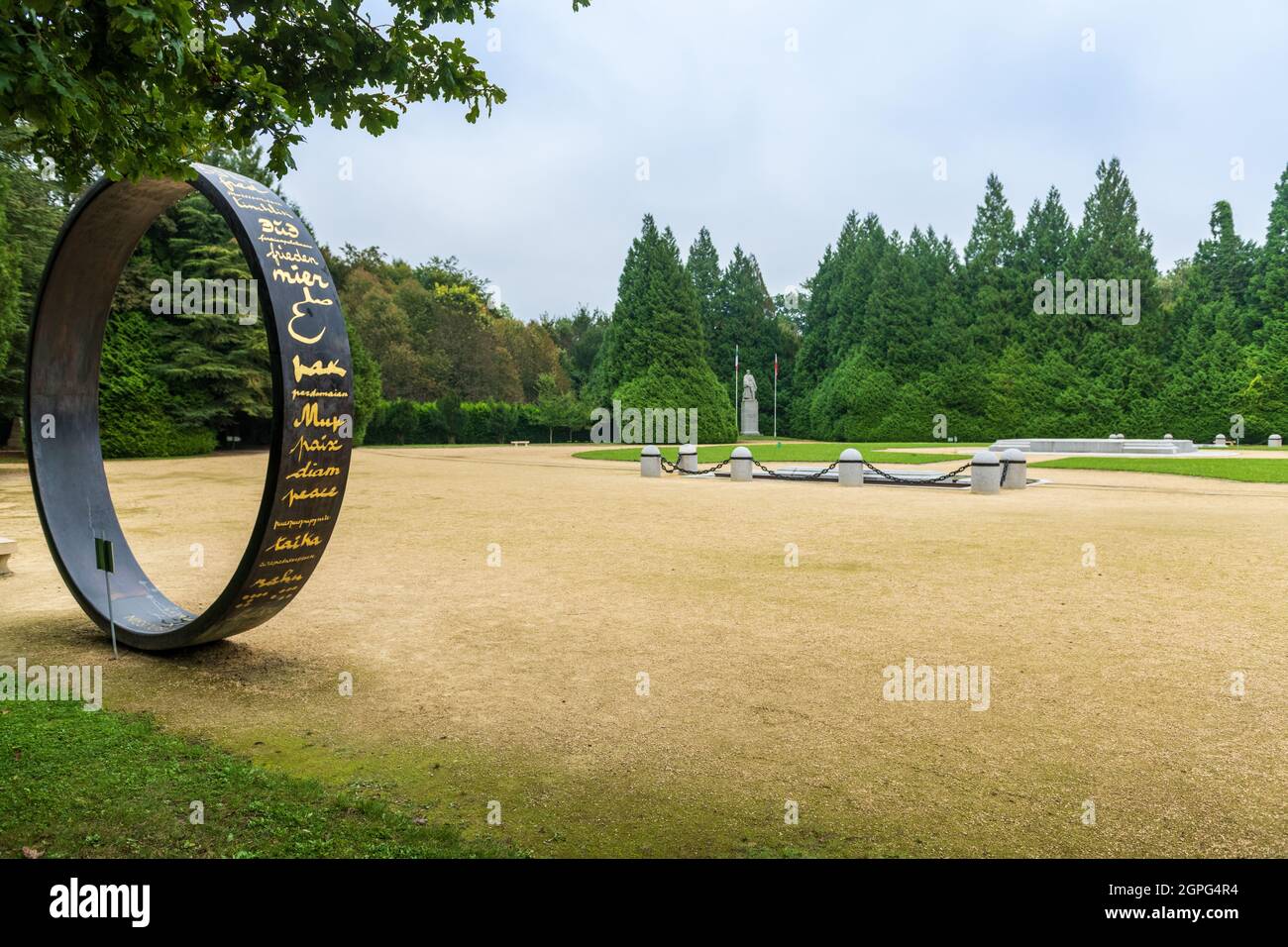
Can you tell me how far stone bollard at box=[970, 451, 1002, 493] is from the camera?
17.7m

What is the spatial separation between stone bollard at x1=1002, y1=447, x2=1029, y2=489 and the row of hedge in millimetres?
36085

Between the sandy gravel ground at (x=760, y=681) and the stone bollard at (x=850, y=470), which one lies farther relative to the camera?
the stone bollard at (x=850, y=470)

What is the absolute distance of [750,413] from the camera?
58219 mm

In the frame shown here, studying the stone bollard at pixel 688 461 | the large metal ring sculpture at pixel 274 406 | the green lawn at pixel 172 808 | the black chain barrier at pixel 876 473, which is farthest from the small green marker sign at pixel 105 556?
the stone bollard at pixel 688 461

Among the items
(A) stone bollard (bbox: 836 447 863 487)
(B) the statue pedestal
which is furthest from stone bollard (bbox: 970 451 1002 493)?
(B) the statue pedestal

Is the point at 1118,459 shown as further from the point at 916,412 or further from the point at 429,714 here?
the point at 429,714

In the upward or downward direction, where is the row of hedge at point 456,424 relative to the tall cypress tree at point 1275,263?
downward

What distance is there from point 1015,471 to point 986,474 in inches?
51.9

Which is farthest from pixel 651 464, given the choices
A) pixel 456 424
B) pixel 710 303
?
pixel 710 303

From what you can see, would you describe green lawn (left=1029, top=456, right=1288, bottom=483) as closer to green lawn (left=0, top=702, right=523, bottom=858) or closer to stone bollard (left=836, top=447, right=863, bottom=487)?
stone bollard (left=836, top=447, right=863, bottom=487)

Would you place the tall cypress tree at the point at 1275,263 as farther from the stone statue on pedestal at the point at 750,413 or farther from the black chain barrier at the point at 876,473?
the black chain barrier at the point at 876,473

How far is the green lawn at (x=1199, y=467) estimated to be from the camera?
68.7 feet

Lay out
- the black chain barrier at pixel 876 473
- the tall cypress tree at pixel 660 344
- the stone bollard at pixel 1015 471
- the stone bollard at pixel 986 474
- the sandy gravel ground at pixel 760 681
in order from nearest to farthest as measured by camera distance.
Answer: the sandy gravel ground at pixel 760 681, the stone bollard at pixel 986 474, the stone bollard at pixel 1015 471, the black chain barrier at pixel 876 473, the tall cypress tree at pixel 660 344

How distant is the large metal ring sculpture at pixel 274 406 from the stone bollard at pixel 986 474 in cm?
1514
